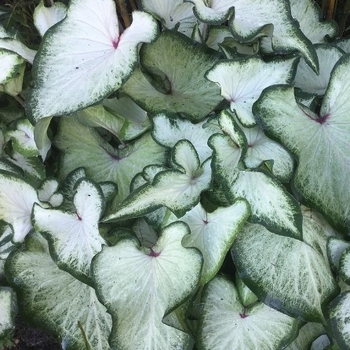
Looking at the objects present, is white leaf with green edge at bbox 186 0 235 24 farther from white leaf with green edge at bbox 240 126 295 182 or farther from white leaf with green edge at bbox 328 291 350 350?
white leaf with green edge at bbox 328 291 350 350

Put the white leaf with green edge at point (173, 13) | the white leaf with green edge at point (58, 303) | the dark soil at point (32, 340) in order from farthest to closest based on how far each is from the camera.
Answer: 1. the dark soil at point (32, 340)
2. the white leaf with green edge at point (173, 13)
3. the white leaf with green edge at point (58, 303)

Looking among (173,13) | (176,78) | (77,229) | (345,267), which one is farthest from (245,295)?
(173,13)

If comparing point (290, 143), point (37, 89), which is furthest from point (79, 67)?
point (290, 143)

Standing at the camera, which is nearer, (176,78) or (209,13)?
(209,13)

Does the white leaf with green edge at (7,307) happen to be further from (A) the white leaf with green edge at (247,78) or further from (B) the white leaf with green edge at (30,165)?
(A) the white leaf with green edge at (247,78)

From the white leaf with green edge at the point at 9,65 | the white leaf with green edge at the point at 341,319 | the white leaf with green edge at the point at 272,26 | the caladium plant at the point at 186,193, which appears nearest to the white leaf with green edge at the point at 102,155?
the caladium plant at the point at 186,193

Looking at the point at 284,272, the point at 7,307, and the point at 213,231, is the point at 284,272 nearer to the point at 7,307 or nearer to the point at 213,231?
the point at 213,231
